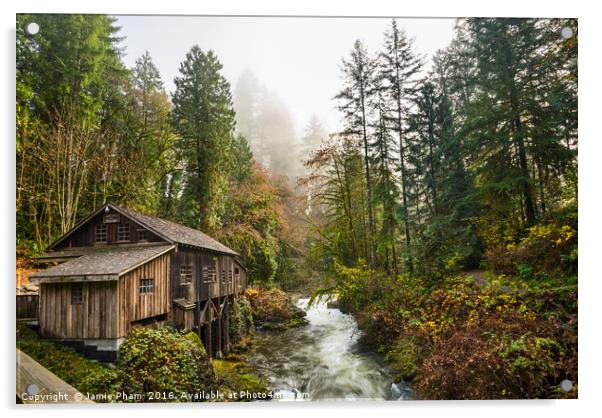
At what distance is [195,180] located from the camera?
25.9ft

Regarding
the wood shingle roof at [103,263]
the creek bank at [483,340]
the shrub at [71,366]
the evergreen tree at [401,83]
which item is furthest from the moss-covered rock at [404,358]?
the wood shingle roof at [103,263]

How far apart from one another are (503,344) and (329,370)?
136 inches

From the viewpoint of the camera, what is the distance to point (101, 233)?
7637 millimetres

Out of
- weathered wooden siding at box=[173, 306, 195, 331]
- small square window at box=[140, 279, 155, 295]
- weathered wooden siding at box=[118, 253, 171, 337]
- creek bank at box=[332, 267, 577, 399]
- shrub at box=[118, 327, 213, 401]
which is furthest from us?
weathered wooden siding at box=[173, 306, 195, 331]

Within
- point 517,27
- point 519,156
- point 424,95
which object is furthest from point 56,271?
point 517,27

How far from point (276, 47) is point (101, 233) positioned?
627cm

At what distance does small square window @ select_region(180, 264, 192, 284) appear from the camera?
8570mm

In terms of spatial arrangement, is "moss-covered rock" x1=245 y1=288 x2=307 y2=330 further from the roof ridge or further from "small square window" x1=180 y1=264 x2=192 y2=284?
"small square window" x1=180 y1=264 x2=192 y2=284

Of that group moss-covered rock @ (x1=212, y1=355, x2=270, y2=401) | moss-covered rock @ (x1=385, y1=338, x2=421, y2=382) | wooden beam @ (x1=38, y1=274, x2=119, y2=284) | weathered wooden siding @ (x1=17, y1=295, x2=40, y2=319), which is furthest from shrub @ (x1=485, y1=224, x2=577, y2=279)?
weathered wooden siding @ (x1=17, y1=295, x2=40, y2=319)

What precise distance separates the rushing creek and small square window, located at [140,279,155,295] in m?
3.30

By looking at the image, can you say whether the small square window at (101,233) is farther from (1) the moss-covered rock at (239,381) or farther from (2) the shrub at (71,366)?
(1) the moss-covered rock at (239,381)

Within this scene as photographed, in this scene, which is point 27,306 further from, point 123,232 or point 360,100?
point 360,100

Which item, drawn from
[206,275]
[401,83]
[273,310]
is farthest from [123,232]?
[401,83]
